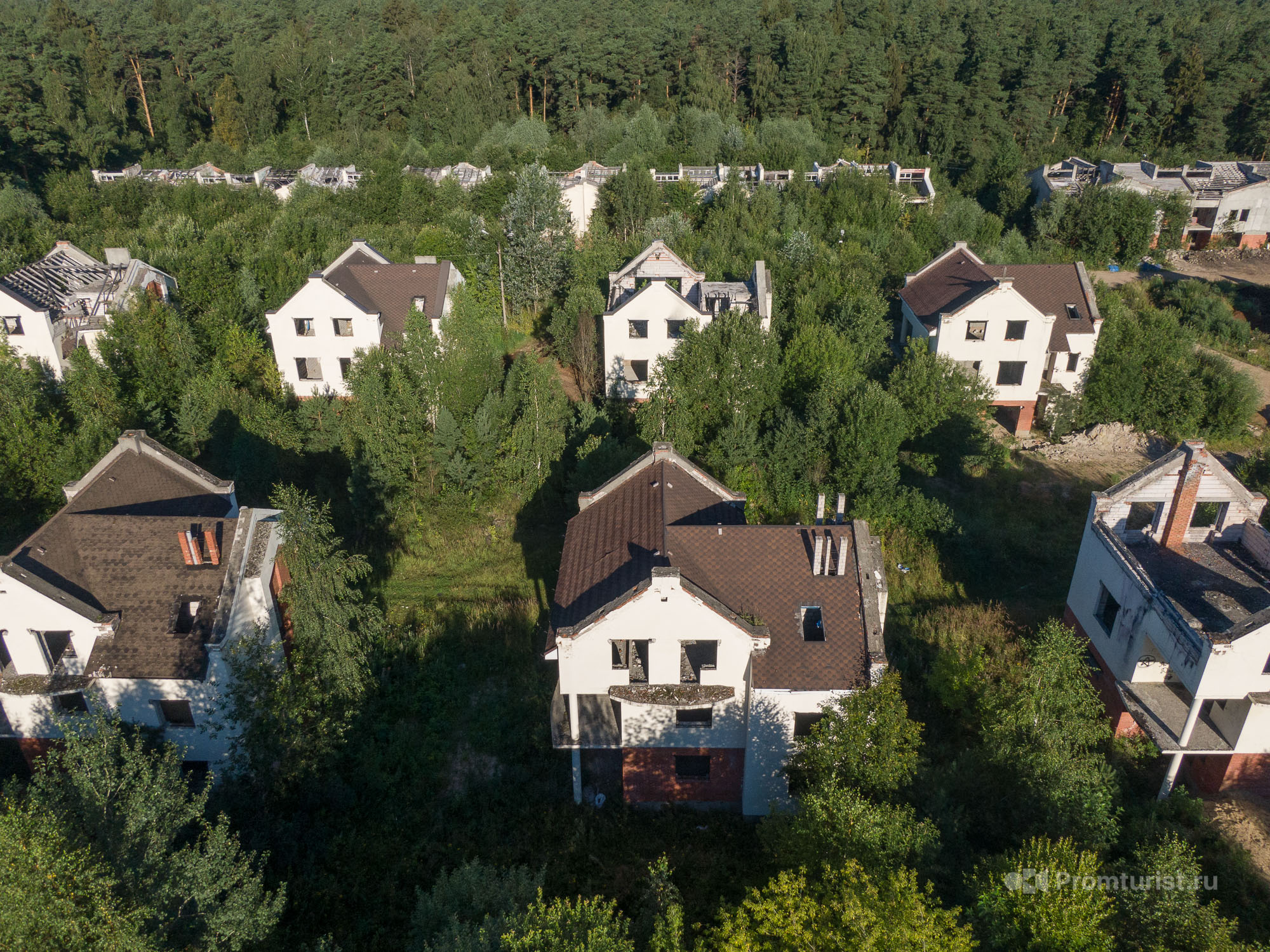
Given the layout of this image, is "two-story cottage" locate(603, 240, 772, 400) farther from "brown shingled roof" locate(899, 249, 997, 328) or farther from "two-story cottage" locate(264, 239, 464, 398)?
"two-story cottage" locate(264, 239, 464, 398)

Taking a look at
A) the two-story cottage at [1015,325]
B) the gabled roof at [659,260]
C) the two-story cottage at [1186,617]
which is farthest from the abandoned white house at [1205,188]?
the two-story cottage at [1186,617]

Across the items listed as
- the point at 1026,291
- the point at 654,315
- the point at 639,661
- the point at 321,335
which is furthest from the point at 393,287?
the point at 1026,291

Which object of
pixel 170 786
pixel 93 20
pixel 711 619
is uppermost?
pixel 93 20

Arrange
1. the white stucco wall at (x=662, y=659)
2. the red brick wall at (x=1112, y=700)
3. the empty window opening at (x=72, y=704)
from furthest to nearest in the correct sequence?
the red brick wall at (x=1112, y=700), the empty window opening at (x=72, y=704), the white stucco wall at (x=662, y=659)

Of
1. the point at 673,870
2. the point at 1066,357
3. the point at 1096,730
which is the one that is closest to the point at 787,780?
the point at 673,870

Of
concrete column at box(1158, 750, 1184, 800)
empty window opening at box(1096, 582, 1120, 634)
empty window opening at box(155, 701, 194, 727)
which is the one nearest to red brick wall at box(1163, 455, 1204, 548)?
empty window opening at box(1096, 582, 1120, 634)

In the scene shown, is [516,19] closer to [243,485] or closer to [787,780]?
[243,485]

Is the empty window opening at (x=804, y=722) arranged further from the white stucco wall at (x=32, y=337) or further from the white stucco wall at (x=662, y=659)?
the white stucco wall at (x=32, y=337)
